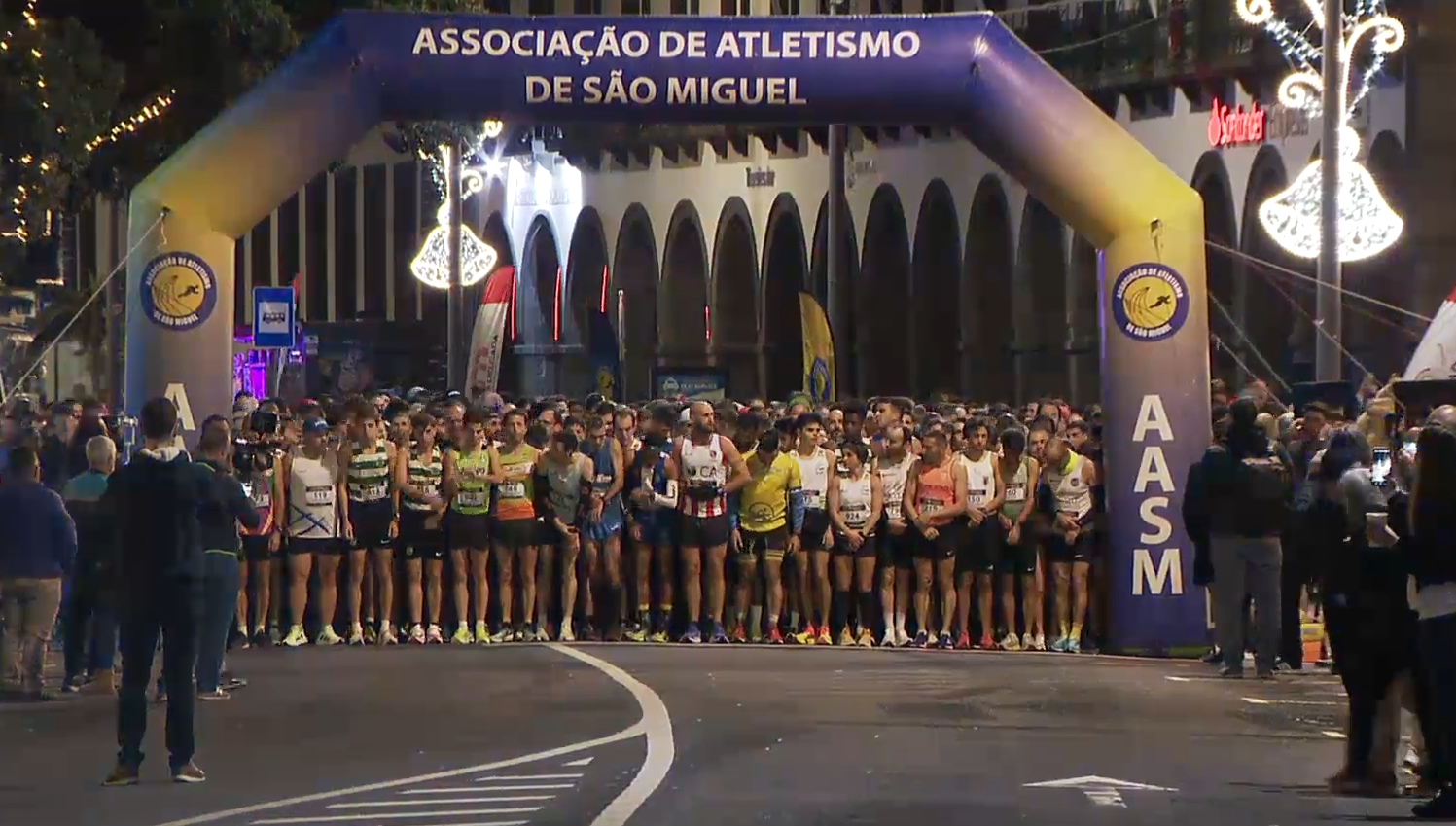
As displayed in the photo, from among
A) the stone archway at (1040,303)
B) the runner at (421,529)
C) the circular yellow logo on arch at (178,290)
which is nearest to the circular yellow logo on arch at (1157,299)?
the runner at (421,529)

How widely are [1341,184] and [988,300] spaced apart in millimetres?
17048

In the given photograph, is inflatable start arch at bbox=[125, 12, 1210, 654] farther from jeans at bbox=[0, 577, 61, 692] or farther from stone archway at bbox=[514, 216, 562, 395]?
stone archway at bbox=[514, 216, 562, 395]

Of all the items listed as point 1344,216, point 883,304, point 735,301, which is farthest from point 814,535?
point 735,301

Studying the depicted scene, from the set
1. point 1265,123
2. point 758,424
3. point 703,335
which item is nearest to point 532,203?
point 703,335

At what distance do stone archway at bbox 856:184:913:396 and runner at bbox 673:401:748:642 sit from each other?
1115 inches

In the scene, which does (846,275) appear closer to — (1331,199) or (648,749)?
(1331,199)

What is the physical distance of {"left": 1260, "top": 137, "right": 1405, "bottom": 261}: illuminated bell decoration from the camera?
29.7 metres

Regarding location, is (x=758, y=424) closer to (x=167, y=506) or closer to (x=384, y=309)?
(x=167, y=506)

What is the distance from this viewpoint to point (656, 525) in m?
21.7

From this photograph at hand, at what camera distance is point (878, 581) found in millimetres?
21484

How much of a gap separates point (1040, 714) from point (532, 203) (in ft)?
158

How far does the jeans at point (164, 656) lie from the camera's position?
12.9 m

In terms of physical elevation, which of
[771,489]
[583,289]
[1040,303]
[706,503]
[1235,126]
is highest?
[1235,126]

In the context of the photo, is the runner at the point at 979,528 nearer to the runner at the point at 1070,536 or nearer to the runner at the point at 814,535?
the runner at the point at 1070,536
